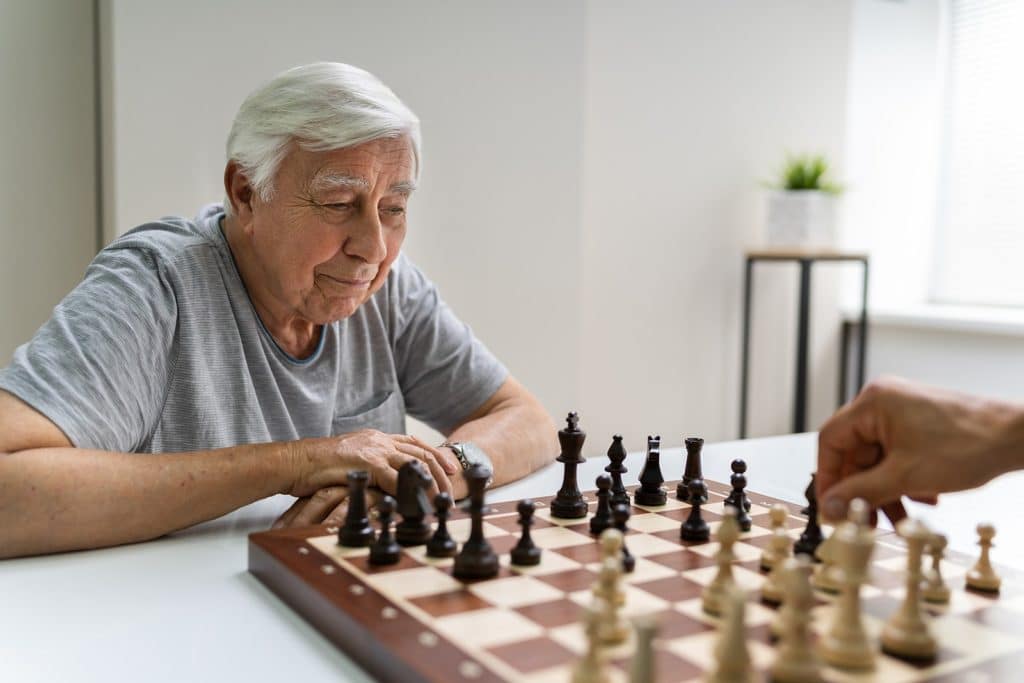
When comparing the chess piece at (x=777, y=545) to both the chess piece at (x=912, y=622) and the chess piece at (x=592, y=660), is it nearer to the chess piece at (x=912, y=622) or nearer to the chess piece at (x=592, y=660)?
the chess piece at (x=912, y=622)

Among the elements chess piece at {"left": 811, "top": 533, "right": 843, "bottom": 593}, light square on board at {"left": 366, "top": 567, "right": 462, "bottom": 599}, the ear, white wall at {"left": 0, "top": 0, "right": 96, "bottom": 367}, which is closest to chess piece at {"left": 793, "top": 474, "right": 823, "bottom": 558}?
chess piece at {"left": 811, "top": 533, "right": 843, "bottom": 593}

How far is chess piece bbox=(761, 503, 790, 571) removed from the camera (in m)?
1.10

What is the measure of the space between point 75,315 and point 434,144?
Result: 2.20 metres

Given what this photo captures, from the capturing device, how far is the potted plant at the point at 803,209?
4.64 m

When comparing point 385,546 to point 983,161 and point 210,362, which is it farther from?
point 983,161

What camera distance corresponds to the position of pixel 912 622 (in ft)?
2.97

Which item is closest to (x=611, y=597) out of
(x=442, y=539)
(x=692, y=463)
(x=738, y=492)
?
(x=442, y=539)

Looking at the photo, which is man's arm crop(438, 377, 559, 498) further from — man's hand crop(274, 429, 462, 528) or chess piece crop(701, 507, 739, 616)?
chess piece crop(701, 507, 739, 616)

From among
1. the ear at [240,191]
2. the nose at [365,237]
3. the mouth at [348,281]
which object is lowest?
the mouth at [348,281]

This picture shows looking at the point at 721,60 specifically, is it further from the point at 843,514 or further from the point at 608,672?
the point at 608,672

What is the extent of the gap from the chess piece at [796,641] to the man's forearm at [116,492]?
90 cm

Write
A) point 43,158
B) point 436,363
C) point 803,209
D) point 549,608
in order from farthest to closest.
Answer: point 803,209, point 43,158, point 436,363, point 549,608

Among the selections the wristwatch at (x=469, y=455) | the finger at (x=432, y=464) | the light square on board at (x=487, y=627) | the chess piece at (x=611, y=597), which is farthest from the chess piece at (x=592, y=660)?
the wristwatch at (x=469, y=455)

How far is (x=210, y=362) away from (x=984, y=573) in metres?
1.35
